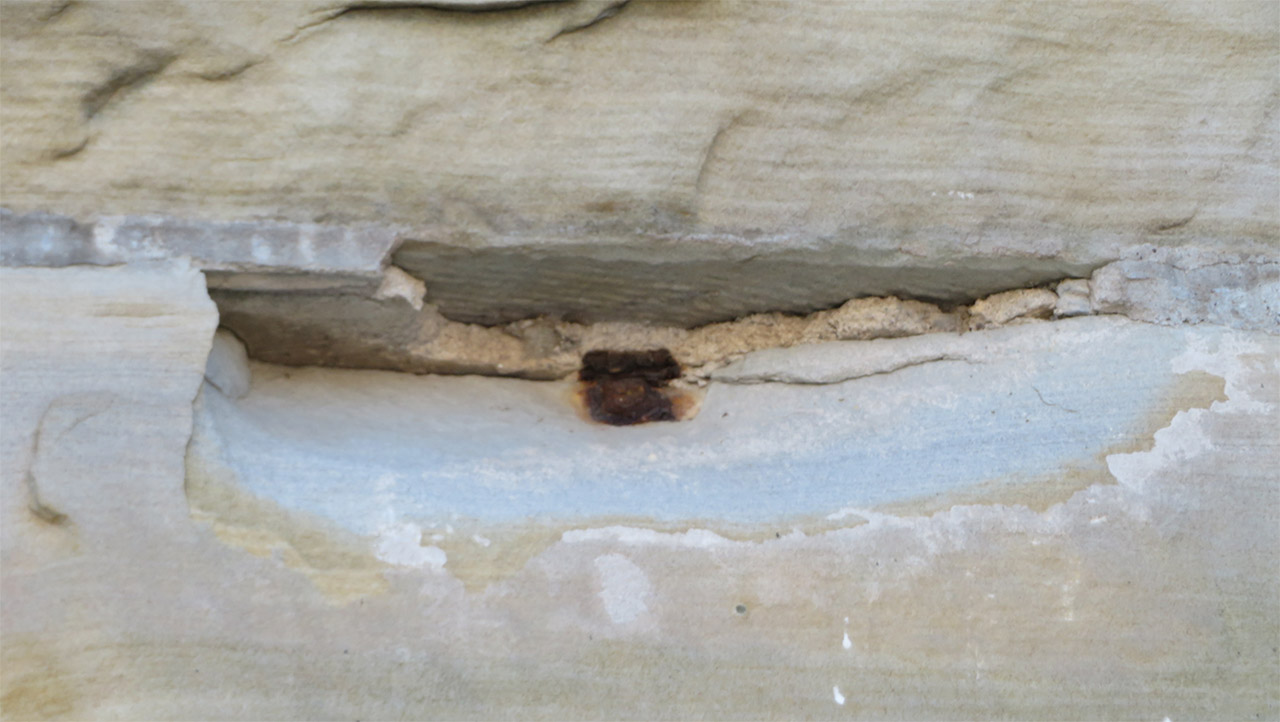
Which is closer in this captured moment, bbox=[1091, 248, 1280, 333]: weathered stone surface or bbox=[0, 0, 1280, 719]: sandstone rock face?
bbox=[0, 0, 1280, 719]: sandstone rock face

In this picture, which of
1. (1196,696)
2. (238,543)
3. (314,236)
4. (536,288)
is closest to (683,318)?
(536,288)

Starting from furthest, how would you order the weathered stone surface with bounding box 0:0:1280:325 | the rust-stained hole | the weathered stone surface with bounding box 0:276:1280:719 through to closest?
the rust-stained hole → the weathered stone surface with bounding box 0:0:1280:325 → the weathered stone surface with bounding box 0:276:1280:719

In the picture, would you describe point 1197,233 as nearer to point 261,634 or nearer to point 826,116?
point 826,116

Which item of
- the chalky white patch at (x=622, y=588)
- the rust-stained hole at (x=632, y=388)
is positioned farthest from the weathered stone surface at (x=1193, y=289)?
the chalky white patch at (x=622, y=588)

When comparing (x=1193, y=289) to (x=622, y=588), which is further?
(x=1193, y=289)

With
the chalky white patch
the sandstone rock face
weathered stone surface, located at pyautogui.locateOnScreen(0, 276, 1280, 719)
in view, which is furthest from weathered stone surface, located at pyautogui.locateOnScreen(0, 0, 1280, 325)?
the chalky white patch

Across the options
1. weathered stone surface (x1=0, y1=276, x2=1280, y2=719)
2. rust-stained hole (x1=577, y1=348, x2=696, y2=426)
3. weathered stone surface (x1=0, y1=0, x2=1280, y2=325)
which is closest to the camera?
weathered stone surface (x1=0, y1=276, x2=1280, y2=719)

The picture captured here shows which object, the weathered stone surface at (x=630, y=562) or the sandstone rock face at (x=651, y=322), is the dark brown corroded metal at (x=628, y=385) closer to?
the sandstone rock face at (x=651, y=322)

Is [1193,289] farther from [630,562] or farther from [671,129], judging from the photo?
[630,562]

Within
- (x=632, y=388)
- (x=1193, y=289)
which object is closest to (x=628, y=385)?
(x=632, y=388)

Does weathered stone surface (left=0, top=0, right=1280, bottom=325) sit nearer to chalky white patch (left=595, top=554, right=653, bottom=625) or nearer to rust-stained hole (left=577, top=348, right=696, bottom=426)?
rust-stained hole (left=577, top=348, right=696, bottom=426)
